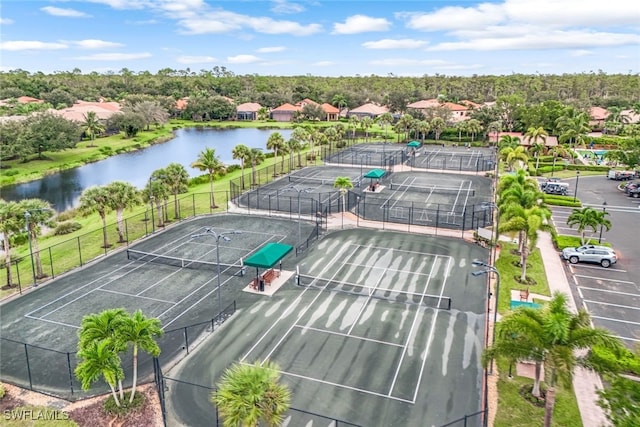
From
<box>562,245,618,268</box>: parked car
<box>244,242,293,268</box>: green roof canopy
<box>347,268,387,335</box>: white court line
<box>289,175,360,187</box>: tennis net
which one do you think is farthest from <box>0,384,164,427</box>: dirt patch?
<box>289,175,360,187</box>: tennis net

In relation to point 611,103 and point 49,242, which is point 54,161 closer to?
point 49,242

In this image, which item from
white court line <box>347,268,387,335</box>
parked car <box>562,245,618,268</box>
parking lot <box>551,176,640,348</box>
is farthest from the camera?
parked car <box>562,245,618,268</box>

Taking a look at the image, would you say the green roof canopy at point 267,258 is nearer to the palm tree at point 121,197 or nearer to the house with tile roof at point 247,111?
the palm tree at point 121,197

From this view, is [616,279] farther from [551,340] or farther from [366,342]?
[551,340]

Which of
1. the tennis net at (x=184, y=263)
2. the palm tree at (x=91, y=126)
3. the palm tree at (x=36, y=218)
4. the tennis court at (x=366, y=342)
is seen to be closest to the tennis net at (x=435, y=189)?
the tennis court at (x=366, y=342)

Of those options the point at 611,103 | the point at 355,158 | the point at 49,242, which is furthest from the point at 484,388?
the point at 611,103

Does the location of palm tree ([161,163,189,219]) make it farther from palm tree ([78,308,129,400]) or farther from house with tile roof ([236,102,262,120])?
house with tile roof ([236,102,262,120])

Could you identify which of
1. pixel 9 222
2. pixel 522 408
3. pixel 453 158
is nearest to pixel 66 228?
pixel 9 222
